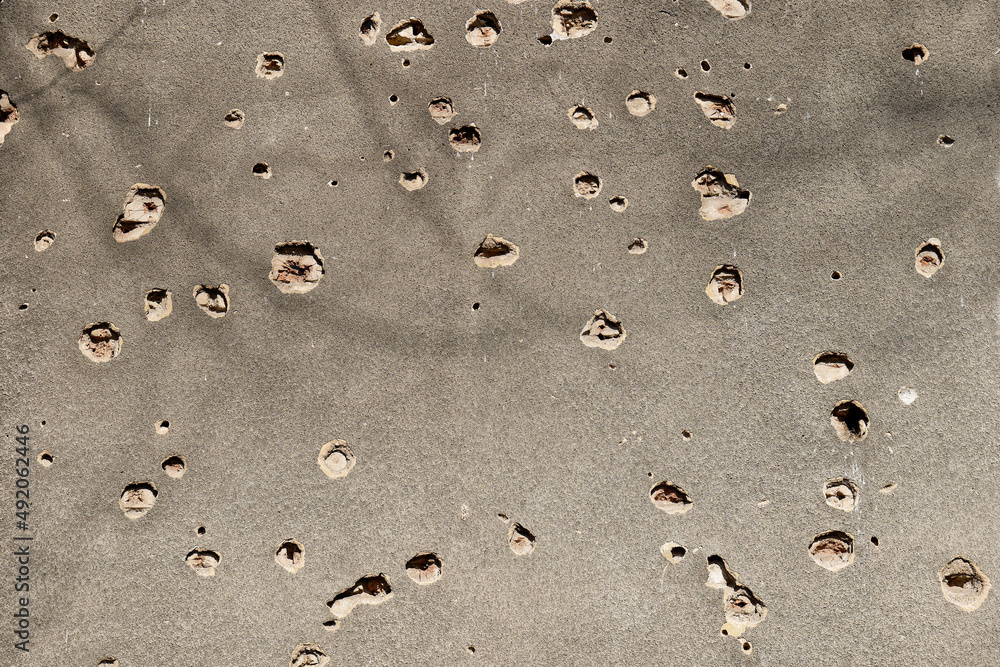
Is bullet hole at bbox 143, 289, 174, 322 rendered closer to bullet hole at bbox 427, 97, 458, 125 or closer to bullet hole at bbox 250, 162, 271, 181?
bullet hole at bbox 250, 162, 271, 181

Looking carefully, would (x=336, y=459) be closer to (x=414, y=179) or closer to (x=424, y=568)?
(x=424, y=568)

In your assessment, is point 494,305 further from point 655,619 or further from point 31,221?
point 31,221

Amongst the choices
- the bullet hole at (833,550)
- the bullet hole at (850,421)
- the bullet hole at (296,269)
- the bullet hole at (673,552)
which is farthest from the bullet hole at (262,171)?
the bullet hole at (833,550)

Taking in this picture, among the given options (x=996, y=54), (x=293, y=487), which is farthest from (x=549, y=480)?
(x=996, y=54)

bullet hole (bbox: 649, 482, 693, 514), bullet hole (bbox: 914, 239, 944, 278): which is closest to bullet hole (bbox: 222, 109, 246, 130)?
bullet hole (bbox: 649, 482, 693, 514)

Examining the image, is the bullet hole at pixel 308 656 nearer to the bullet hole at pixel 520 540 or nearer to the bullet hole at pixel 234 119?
the bullet hole at pixel 520 540

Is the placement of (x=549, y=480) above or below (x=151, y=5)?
below

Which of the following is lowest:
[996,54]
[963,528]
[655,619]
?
[655,619]

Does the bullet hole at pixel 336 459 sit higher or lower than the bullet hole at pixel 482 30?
lower
